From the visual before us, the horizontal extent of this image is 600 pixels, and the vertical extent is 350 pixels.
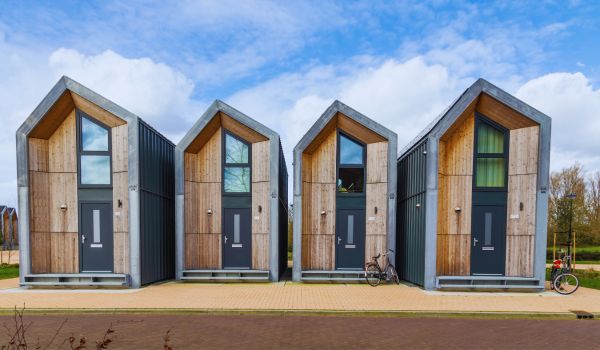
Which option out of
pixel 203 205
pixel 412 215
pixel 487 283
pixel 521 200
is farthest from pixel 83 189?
pixel 521 200

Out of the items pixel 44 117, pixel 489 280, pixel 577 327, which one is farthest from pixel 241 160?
pixel 577 327

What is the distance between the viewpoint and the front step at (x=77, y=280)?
35.5ft

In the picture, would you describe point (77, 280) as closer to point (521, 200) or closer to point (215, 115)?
point (215, 115)

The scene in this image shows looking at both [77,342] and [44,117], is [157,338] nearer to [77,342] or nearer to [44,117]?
[77,342]

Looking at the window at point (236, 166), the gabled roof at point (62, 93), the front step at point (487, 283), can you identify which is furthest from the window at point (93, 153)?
the front step at point (487, 283)

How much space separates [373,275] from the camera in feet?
38.2

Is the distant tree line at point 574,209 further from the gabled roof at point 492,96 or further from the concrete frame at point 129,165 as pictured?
the concrete frame at point 129,165

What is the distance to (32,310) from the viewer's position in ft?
27.3

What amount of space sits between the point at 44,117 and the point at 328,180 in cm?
961

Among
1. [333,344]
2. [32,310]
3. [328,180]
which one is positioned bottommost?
[333,344]

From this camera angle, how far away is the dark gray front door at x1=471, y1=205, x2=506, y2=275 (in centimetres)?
1111

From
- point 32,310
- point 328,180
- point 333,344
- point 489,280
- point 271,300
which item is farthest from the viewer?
point 328,180

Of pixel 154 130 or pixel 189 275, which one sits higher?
pixel 154 130

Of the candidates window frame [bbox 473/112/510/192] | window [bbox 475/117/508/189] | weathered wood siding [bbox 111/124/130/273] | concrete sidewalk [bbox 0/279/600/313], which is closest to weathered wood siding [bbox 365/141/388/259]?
concrete sidewalk [bbox 0/279/600/313]
